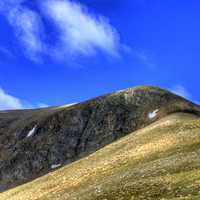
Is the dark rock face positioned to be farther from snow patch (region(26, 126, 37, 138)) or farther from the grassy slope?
the grassy slope

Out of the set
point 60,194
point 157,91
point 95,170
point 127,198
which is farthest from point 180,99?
point 127,198

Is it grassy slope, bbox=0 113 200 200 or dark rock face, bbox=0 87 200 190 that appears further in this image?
dark rock face, bbox=0 87 200 190

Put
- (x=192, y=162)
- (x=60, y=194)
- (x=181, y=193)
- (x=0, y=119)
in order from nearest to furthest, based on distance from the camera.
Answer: (x=181, y=193) → (x=192, y=162) → (x=60, y=194) → (x=0, y=119)

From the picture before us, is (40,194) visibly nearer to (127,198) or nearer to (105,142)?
(127,198)

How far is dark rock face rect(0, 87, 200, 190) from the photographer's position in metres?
105

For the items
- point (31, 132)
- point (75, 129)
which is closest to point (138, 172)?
point (75, 129)

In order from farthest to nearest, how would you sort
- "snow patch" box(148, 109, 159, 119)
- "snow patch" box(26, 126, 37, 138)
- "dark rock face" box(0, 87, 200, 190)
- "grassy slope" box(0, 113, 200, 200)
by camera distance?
1. "snow patch" box(26, 126, 37, 138)
2. "snow patch" box(148, 109, 159, 119)
3. "dark rock face" box(0, 87, 200, 190)
4. "grassy slope" box(0, 113, 200, 200)

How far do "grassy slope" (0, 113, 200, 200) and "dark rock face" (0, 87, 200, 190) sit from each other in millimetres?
31714

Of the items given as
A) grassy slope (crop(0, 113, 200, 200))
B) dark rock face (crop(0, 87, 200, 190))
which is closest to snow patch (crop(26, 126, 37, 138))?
dark rock face (crop(0, 87, 200, 190))

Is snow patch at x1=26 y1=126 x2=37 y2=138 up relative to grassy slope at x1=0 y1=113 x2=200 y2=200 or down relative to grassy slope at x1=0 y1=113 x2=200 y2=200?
up

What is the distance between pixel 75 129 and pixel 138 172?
6410 cm

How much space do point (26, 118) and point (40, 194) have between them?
69881mm

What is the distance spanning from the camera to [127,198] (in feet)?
135

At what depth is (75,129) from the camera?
113 metres
